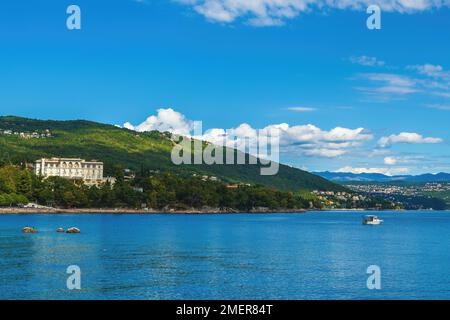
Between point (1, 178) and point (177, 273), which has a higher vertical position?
point (1, 178)

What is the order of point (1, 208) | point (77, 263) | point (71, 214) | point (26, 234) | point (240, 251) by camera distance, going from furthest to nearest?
point (71, 214)
point (1, 208)
point (26, 234)
point (240, 251)
point (77, 263)

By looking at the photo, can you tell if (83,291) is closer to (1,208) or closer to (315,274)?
(315,274)

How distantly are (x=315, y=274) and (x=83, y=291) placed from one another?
76.5 ft

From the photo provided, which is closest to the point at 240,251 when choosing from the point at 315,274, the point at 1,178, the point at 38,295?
the point at 315,274

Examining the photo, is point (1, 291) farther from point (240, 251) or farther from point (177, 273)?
point (240, 251)

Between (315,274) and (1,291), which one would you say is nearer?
(1,291)

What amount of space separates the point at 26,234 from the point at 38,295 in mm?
59105

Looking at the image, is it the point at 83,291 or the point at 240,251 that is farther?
the point at 240,251

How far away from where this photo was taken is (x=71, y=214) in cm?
19150

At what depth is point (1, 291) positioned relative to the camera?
4822cm

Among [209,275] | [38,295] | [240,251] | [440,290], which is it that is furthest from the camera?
[240,251]

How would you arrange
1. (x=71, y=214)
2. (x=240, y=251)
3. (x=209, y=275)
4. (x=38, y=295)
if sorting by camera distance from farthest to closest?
(x=71, y=214), (x=240, y=251), (x=209, y=275), (x=38, y=295)
